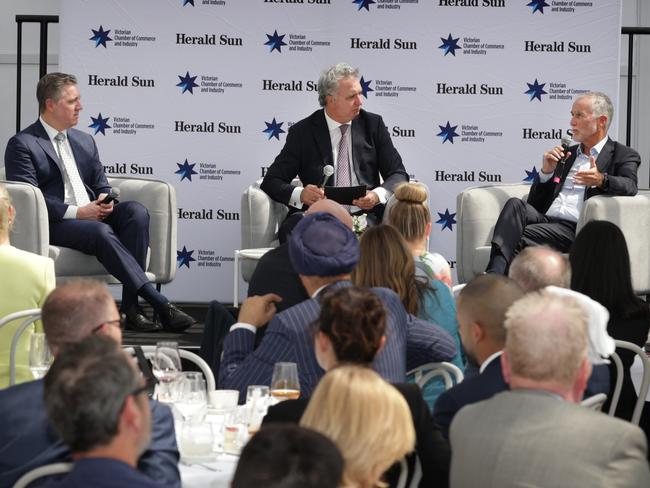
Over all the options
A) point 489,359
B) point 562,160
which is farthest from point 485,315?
point 562,160

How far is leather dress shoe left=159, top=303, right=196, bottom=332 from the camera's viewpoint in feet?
21.3

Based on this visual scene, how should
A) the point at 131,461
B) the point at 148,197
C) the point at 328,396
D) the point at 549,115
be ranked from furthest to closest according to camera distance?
the point at 549,115 → the point at 148,197 → the point at 328,396 → the point at 131,461

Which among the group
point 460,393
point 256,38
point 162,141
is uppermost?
point 256,38

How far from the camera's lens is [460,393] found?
2.77 meters

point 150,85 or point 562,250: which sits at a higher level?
point 150,85

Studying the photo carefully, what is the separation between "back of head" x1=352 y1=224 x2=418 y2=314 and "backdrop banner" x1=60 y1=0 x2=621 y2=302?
3.97 m

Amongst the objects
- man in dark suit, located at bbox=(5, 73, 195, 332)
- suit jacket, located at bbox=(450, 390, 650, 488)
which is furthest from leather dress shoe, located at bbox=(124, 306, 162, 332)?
suit jacket, located at bbox=(450, 390, 650, 488)

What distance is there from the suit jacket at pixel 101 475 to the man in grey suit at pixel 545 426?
75cm

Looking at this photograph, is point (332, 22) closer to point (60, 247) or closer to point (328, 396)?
point (60, 247)

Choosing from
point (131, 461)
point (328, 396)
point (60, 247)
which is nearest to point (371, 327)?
point (328, 396)

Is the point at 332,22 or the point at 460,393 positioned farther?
the point at 332,22

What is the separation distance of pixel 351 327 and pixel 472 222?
4.40 metres

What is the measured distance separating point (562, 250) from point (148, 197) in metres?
2.48

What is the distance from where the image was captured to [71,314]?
8.89 feet
